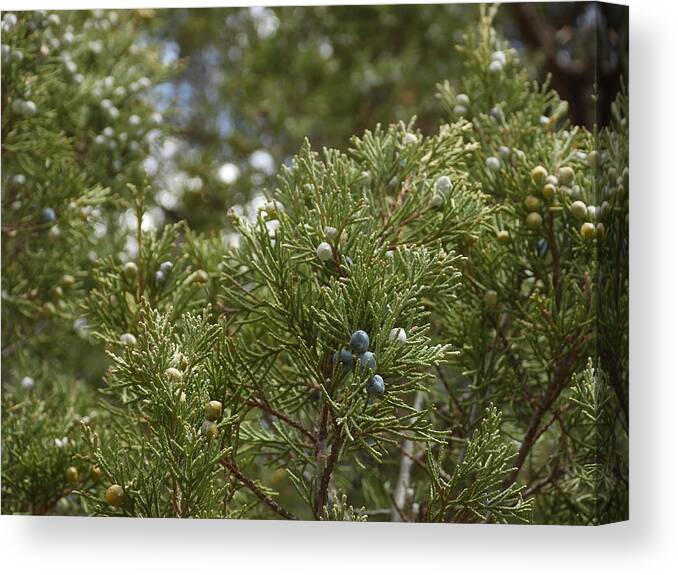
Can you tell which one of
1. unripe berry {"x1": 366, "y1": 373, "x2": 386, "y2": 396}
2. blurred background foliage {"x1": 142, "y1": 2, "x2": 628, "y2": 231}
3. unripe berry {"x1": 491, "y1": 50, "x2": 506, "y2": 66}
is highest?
blurred background foliage {"x1": 142, "y1": 2, "x2": 628, "y2": 231}

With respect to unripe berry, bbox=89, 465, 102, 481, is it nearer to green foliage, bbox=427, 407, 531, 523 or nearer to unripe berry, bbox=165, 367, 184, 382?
unripe berry, bbox=165, 367, 184, 382

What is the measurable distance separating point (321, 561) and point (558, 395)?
36cm

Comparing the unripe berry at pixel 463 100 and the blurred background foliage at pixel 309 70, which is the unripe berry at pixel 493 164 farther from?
the blurred background foliage at pixel 309 70

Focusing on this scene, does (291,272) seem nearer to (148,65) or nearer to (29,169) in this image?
(29,169)

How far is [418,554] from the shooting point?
123 centimetres

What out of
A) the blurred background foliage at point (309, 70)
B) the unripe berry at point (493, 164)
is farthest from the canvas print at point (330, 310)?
the blurred background foliage at point (309, 70)

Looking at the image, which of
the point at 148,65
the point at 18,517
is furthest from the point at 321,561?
the point at 148,65

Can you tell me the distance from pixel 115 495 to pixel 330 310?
1.15ft

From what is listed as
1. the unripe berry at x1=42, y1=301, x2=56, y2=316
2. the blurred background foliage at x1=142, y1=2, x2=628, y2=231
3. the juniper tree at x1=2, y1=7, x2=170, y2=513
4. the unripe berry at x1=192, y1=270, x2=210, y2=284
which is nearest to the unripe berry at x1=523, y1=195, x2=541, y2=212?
the unripe berry at x1=192, y1=270, x2=210, y2=284

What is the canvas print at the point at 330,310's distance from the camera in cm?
104

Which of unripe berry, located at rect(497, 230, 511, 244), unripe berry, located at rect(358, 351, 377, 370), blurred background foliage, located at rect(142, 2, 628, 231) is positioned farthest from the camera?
blurred background foliage, located at rect(142, 2, 628, 231)

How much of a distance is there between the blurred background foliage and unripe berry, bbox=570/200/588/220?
95 centimetres

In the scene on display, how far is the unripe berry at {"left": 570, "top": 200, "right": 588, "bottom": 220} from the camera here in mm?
Answer: 1162

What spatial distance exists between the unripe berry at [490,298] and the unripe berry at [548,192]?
128 mm
